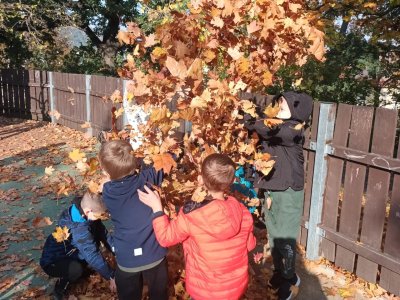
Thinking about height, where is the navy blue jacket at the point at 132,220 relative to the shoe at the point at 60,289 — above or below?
above

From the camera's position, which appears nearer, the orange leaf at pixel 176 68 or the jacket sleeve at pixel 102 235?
the orange leaf at pixel 176 68

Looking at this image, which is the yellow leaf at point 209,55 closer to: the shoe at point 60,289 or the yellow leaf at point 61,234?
the yellow leaf at point 61,234

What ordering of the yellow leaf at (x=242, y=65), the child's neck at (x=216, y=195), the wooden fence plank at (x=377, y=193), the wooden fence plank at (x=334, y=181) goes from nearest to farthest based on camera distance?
the child's neck at (x=216, y=195) < the yellow leaf at (x=242, y=65) < the wooden fence plank at (x=377, y=193) < the wooden fence plank at (x=334, y=181)

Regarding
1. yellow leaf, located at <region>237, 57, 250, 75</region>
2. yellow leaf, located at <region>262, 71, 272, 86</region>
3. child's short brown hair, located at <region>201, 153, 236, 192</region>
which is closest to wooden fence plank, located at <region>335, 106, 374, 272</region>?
yellow leaf, located at <region>262, 71, 272, 86</region>

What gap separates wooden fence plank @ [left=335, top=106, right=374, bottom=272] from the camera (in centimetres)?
324

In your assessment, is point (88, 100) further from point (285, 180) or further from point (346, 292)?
point (346, 292)

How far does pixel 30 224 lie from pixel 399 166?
4.10m

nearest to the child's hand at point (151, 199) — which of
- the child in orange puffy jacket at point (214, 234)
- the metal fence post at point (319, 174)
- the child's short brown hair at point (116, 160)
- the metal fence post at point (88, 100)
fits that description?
the child in orange puffy jacket at point (214, 234)

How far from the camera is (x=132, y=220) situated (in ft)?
7.79

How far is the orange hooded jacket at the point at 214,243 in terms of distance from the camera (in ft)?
6.91

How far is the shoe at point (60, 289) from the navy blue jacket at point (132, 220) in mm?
1028

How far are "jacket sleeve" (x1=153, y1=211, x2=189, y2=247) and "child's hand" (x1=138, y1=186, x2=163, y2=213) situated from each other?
8cm

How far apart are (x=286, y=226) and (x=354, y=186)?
31.0 inches

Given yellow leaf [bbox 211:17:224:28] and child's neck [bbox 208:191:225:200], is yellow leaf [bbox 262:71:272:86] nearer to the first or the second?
yellow leaf [bbox 211:17:224:28]
